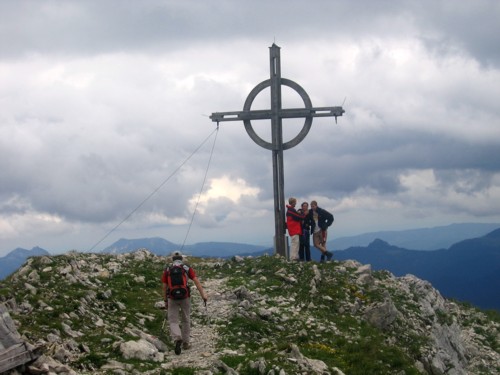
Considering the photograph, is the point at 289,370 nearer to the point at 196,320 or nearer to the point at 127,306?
the point at 196,320

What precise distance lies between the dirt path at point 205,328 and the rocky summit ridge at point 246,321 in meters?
0.05

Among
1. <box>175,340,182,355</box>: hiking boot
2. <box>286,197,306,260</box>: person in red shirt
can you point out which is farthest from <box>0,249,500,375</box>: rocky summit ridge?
<box>286,197,306,260</box>: person in red shirt

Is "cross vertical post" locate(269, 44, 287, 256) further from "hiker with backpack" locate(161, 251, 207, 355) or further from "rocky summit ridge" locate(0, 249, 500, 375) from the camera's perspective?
"hiker with backpack" locate(161, 251, 207, 355)

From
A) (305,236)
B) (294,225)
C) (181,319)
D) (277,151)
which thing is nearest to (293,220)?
(294,225)

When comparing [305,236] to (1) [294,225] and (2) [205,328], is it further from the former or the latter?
(2) [205,328]

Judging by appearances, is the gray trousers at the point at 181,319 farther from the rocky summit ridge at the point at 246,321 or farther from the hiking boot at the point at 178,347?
the rocky summit ridge at the point at 246,321

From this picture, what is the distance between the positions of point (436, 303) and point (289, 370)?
14.9 metres

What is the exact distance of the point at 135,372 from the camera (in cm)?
1337

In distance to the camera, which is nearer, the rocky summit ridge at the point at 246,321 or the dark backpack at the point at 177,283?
the rocky summit ridge at the point at 246,321

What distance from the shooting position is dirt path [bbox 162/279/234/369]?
575 inches

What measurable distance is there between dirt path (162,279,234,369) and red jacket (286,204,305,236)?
14.8 ft

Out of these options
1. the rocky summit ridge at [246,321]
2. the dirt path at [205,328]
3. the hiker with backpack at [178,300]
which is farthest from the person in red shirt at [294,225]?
the hiker with backpack at [178,300]

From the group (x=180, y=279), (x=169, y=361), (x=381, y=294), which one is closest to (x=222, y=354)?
(x=169, y=361)

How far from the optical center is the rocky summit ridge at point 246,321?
14.3 meters
